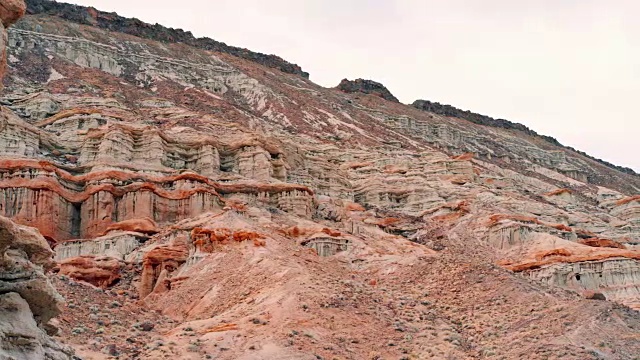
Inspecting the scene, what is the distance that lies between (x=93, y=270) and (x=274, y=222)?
36.1 ft

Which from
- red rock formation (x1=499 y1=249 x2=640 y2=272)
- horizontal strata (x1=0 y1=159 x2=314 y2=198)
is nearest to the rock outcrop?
horizontal strata (x1=0 y1=159 x2=314 y2=198)

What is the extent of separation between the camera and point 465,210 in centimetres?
4875

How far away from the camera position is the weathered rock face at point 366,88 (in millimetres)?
115375

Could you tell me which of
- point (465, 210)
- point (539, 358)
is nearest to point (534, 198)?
point (465, 210)

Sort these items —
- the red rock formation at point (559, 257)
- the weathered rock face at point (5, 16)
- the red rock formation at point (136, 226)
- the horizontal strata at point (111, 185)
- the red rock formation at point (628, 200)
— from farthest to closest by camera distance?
1. the red rock formation at point (628, 200)
2. the red rock formation at point (559, 257)
3. the horizontal strata at point (111, 185)
4. the red rock formation at point (136, 226)
5. the weathered rock face at point (5, 16)

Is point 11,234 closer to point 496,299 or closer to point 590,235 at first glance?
point 496,299

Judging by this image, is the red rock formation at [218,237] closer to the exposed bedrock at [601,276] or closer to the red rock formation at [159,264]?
the red rock formation at [159,264]

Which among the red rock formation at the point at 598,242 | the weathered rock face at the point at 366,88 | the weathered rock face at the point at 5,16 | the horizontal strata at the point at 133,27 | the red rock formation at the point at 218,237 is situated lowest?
the red rock formation at the point at 598,242

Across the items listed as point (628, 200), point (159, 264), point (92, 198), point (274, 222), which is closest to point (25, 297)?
point (159, 264)

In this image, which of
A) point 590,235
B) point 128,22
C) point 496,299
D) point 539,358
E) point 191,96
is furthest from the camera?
point 128,22

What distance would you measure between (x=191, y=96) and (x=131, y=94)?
6.53 meters

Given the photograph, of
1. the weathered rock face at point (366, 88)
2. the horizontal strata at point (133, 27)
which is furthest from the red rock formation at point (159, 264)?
the weathered rock face at point (366, 88)

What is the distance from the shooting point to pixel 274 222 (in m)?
37.2

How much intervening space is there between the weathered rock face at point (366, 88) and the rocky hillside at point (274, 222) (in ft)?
70.3
